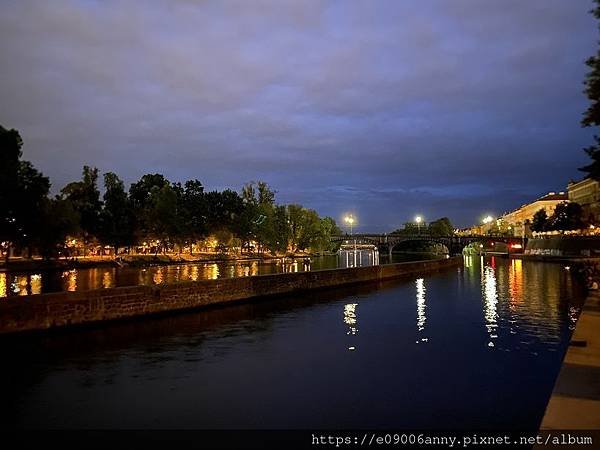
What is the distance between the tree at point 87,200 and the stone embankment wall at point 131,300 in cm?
7229

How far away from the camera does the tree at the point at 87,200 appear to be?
3935 inches

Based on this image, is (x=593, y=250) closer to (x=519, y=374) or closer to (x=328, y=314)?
(x=328, y=314)

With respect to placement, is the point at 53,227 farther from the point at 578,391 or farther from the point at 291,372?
the point at 578,391

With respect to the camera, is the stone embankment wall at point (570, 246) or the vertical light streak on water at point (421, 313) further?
the stone embankment wall at point (570, 246)

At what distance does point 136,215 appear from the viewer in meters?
110

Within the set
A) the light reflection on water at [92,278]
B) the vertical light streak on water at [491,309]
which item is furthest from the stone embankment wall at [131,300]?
the vertical light streak on water at [491,309]

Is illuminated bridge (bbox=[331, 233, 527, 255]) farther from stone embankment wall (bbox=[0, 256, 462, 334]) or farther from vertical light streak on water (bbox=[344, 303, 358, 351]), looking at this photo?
vertical light streak on water (bbox=[344, 303, 358, 351])

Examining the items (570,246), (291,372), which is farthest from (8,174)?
(570,246)

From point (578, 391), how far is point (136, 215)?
357 ft

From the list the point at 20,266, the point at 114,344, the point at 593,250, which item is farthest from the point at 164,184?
the point at 114,344

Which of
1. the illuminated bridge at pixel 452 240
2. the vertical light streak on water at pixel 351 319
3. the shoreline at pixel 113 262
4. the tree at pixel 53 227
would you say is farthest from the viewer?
the illuminated bridge at pixel 452 240

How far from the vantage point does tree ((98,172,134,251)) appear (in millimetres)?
101194

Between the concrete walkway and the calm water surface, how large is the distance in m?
1.42

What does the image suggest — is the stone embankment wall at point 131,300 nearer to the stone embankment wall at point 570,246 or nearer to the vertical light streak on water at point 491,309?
the vertical light streak on water at point 491,309
